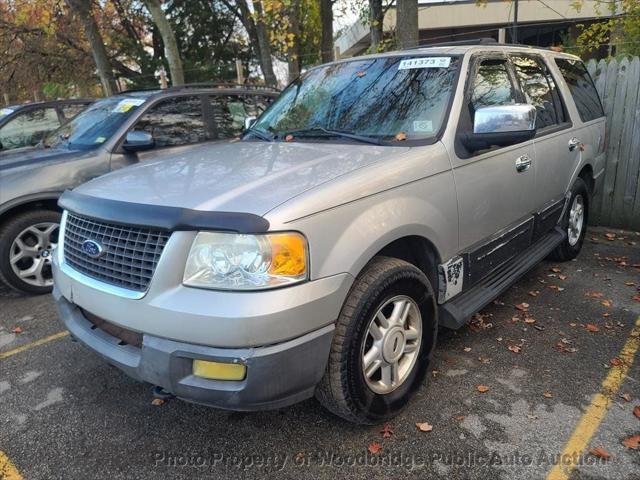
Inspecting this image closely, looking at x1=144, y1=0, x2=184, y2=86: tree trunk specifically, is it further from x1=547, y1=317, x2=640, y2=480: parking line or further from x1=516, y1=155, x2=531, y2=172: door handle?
x1=547, y1=317, x2=640, y2=480: parking line

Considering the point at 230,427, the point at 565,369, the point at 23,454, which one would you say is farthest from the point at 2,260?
the point at 565,369

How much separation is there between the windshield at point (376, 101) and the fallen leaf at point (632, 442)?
6.18ft

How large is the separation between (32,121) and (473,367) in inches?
278

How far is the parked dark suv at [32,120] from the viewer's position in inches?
283

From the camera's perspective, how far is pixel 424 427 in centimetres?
268

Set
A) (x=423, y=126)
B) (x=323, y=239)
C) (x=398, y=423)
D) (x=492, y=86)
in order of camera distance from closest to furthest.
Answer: (x=323, y=239)
(x=398, y=423)
(x=423, y=126)
(x=492, y=86)

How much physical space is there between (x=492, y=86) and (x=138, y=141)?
10.6 feet

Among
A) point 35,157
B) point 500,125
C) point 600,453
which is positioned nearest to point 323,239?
point 500,125

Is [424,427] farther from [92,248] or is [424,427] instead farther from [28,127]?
[28,127]

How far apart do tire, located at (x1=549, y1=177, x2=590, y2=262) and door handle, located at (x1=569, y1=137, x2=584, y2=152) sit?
353mm

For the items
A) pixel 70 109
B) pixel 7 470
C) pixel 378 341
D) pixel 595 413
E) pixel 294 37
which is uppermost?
pixel 294 37

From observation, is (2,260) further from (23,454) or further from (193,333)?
(193,333)

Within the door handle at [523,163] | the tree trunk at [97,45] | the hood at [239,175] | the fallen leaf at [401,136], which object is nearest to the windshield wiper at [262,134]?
the hood at [239,175]

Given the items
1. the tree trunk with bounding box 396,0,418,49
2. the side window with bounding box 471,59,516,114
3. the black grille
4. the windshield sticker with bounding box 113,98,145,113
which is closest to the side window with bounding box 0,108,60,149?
the windshield sticker with bounding box 113,98,145,113
